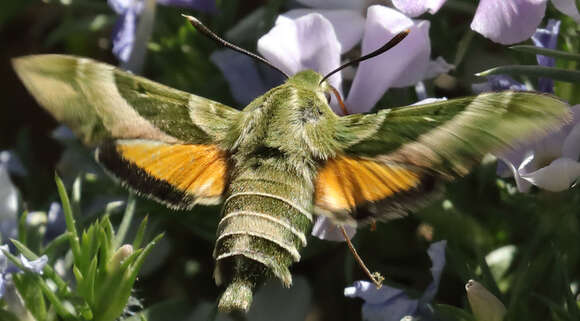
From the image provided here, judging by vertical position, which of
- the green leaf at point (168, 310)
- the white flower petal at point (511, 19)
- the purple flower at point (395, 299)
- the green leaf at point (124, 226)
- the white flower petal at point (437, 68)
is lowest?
the green leaf at point (168, 310)

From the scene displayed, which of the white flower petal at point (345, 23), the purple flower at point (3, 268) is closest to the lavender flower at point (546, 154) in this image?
the white flower petal at point (345, 23)

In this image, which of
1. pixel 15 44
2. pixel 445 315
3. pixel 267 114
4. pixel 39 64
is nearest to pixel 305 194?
pixel 267 114

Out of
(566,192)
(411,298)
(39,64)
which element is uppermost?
(39,64)

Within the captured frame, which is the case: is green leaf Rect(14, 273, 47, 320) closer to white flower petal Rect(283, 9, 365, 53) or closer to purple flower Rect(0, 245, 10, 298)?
purple flower Rect(0, 245, 10, 298)

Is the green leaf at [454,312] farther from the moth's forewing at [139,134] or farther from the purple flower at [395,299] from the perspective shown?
the moth's forewing at [139,134]

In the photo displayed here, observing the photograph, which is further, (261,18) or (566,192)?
(261,18)

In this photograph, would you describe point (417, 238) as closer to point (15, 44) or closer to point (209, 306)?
point (209, 306)

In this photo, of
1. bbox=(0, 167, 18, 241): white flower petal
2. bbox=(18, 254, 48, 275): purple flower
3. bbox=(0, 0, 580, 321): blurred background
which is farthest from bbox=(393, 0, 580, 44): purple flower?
bbox=(0, 167, 18, 241): white flower petal
